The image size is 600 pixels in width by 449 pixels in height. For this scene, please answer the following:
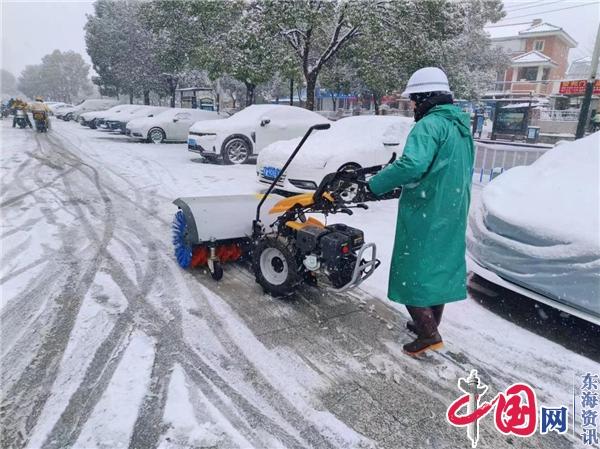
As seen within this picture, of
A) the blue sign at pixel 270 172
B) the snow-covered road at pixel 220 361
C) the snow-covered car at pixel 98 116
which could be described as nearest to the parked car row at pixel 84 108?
the snow-covered car at pixel 98 116

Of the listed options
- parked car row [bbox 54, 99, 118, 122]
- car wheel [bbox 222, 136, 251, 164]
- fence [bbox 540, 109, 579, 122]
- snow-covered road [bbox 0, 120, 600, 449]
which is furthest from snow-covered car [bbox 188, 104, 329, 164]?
parked car row [bbox 54, 99, 118, 122]

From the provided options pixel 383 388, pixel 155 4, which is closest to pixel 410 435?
pixel 383 388

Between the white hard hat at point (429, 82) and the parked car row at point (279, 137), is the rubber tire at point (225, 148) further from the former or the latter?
the white hard hat at point (429, 82)

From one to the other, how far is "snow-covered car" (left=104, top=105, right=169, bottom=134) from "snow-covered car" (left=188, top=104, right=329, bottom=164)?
9.28 metres

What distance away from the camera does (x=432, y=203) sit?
2.57 meters

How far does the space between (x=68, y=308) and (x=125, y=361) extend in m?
1.00

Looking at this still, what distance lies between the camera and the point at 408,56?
13.8 metres

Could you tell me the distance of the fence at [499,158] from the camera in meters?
7.78

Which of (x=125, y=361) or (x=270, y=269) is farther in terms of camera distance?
(x=270, y=269)

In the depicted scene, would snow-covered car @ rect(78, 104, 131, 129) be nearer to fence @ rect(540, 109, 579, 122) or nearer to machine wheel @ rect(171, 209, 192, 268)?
machine wheel @ rect(171, 209, 192, 268)

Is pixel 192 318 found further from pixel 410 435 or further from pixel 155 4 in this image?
pixel 155 4

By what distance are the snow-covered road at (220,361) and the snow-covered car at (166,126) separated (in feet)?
38.8

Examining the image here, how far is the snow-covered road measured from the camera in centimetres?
212

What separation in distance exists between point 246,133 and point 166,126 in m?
6.33
